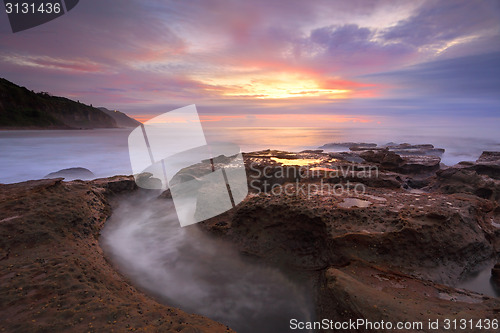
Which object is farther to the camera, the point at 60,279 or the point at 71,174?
the point at 71,174

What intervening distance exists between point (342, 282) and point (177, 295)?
11.5 ft

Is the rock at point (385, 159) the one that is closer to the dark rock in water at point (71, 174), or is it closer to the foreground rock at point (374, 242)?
the foreground rock at point (374, 242)

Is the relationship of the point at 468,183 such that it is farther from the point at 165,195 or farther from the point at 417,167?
the point at 165,195

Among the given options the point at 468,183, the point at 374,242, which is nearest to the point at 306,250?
the point at 374,242

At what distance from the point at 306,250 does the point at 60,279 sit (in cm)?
484

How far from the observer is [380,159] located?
13633mm

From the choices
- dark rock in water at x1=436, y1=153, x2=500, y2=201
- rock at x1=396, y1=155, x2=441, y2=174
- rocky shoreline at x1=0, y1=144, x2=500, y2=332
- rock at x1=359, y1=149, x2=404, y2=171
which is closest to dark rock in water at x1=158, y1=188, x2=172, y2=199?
rocky shoreline at x1=0, y1=144, x2=500, y2=332

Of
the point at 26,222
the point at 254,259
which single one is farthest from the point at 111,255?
the point at 254,259

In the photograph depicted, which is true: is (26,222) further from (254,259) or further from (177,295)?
(254,259)

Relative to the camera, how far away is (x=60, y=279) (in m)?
3.87

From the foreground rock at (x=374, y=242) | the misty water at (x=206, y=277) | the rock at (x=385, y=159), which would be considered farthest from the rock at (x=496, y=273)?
the rock at (x=385, y=159)

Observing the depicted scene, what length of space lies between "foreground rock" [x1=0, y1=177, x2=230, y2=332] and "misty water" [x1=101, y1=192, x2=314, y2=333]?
0.73 meters

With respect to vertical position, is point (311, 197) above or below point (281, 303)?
above

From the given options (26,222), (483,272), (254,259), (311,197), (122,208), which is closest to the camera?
(483,272)
